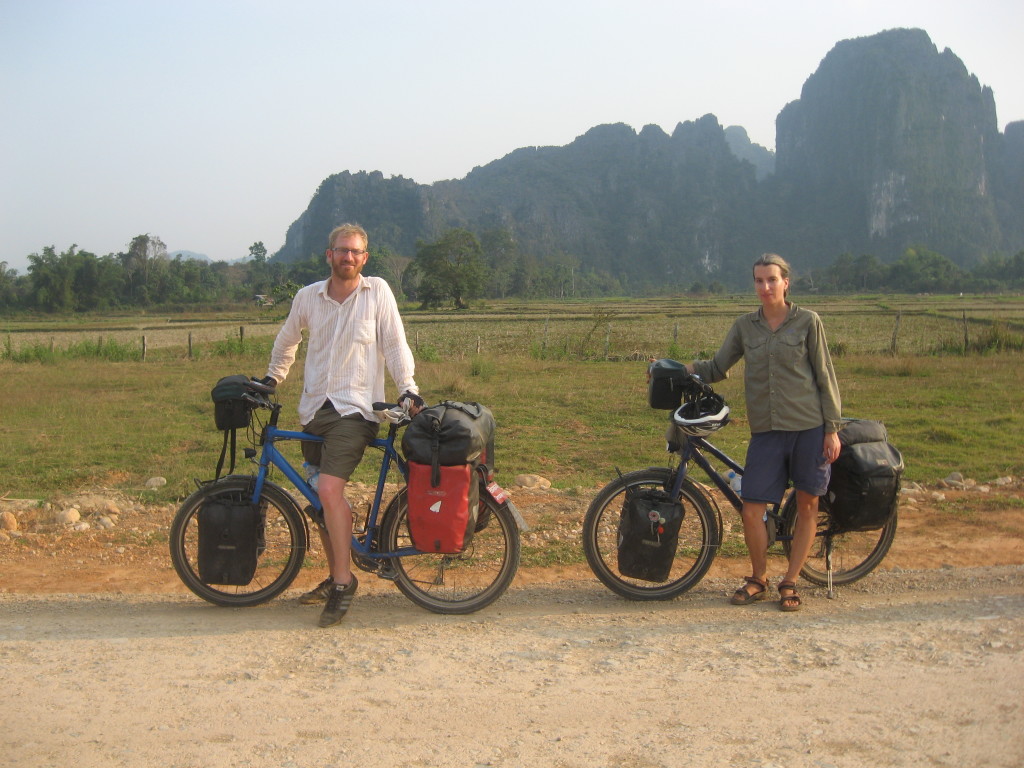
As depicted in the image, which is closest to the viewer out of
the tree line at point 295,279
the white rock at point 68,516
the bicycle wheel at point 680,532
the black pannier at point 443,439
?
the black pannier at point 443,439

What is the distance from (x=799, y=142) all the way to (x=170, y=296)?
121476mm

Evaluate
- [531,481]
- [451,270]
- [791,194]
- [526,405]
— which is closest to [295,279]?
[451,270]

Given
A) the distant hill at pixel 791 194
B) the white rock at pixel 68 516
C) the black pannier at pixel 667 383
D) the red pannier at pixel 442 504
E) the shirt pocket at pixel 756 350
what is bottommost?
the white rock at pixel 68 516

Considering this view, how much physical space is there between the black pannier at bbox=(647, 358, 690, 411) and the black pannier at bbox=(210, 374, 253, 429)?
180cm

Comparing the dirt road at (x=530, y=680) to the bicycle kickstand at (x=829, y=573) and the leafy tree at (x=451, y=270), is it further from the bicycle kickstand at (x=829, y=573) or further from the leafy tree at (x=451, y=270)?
the leafy tree at (x=451, y=270)

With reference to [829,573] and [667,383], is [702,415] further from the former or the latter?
[829,573]

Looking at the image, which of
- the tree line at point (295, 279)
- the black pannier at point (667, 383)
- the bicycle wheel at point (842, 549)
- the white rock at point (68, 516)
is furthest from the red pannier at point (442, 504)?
the tree line at point (295, 279)

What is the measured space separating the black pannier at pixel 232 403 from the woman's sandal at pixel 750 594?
2.33 meters

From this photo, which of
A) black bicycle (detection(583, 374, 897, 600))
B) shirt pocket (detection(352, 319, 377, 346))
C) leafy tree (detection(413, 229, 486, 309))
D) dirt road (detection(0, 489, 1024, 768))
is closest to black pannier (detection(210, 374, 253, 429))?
shirt pocket (detection(352, 319, 377, 346))

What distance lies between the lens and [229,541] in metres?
3.67

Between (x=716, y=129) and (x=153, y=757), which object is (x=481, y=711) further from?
(x=716, y=129)

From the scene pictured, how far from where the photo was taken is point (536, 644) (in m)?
3.29

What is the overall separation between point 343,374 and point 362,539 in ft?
2.44

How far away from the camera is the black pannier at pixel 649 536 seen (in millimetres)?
3812
